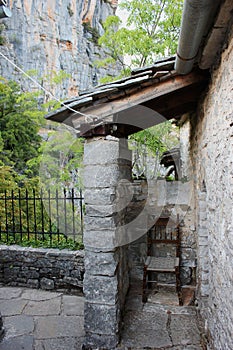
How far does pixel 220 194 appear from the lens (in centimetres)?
215

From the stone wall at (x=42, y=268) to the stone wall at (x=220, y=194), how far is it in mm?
2065

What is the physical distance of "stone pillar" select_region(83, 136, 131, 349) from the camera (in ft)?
9.75

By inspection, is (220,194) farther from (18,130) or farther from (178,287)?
(18,130)

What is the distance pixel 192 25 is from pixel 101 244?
2190 millimetres

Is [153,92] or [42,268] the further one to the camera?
[42,268]

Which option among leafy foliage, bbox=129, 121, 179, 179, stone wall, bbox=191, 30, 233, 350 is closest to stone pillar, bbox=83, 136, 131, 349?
stone wall, bbox=191, 30, 233, 350

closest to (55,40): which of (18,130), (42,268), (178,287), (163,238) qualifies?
(18,130)

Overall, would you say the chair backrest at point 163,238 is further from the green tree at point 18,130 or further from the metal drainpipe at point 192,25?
the green tree at point 18,130

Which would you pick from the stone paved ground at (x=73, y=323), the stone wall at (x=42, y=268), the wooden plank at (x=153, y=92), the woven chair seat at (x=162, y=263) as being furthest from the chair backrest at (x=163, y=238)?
the wooden plank at (x=153, y=92)

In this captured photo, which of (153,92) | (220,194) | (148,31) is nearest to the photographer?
(220,194)

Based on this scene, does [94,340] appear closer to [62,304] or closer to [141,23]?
[62,304]

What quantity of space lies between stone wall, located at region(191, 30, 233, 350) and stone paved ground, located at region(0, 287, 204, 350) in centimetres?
54

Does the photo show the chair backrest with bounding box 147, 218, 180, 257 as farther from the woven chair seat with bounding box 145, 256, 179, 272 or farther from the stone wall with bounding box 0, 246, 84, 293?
the stone wall with bounding box 0, 246, 84, 293

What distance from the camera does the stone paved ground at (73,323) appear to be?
306cm
